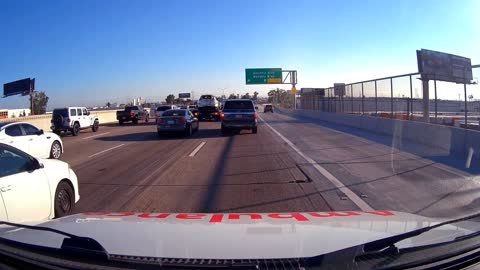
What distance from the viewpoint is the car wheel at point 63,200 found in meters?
6.54

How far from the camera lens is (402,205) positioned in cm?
749

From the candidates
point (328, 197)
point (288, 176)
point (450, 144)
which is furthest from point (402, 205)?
point (450, 144)

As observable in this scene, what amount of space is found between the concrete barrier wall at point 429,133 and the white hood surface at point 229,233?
34.2 ft

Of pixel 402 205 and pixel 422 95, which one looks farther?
pixel 422 95

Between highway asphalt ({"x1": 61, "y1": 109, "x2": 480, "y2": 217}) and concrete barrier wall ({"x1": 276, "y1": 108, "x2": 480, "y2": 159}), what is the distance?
5.14 ft

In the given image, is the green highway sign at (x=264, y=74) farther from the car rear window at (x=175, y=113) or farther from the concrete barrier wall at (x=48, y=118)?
the car rear window at (x=175, y=113)

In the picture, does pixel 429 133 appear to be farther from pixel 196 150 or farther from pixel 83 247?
pixel 83 247

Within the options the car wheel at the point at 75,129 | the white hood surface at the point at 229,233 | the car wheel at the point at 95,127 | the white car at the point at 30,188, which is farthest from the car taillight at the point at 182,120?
the white hood surface at the point at 229,233

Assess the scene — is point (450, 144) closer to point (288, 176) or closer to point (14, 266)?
point (288, 176)

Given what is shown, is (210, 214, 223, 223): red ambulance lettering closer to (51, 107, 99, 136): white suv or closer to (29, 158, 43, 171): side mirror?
(29, 158, 43, 171): side mirror

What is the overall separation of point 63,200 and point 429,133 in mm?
13801

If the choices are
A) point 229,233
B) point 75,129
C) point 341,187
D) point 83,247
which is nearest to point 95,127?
point 75,129

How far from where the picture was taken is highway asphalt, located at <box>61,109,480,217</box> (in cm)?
764

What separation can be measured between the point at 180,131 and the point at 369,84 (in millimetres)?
11947
